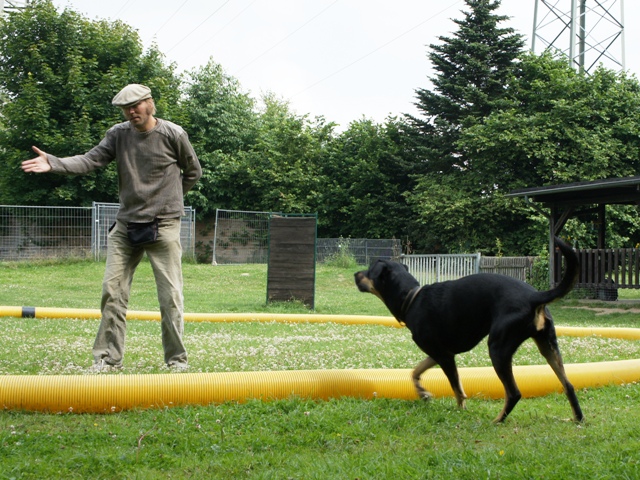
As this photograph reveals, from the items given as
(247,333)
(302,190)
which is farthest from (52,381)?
(302,190)

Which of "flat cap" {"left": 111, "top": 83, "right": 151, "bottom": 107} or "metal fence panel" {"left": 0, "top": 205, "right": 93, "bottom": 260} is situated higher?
"flat cap" {"left": 111, "top": 83, "right": 151, "bottom": 107}

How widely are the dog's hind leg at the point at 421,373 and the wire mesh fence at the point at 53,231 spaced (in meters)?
22.4

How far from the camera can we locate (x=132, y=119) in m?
5.79

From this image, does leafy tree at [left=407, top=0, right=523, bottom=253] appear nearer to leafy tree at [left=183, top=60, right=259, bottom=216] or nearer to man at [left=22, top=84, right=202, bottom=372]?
leafy tree at [left=183, top=60, right=259, bottom=216]

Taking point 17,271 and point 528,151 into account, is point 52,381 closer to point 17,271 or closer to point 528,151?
point 17,271

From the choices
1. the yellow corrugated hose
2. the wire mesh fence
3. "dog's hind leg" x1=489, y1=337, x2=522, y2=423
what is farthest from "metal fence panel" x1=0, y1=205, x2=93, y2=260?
"dog's hind leg" x1=489, y1=337, x2=522, y2=423

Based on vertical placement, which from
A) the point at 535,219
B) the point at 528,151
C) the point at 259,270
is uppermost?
the point at 528,151

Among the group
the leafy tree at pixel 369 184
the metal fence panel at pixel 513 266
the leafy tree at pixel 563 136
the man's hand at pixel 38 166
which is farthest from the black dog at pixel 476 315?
the leafy tree at pixel 369 184

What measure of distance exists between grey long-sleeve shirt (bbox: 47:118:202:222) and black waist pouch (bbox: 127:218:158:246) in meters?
0.05

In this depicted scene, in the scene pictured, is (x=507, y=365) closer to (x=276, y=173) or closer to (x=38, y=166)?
(x=38, y=166)

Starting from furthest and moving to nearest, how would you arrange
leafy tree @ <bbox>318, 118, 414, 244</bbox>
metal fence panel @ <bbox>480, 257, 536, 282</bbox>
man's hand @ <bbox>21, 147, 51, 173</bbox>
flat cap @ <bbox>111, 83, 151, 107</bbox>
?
1. leafy tree @ <bbox>318, 118, 414, 244</bbox>
2. metal fence panel @ <bbox>480, 257, 536, 282</bbox>
3. flat cap @ <bbox>111, 83, 151, 107</bbox>
4. man's hand @ <bbox>21, 147, 51, 173</bbox>

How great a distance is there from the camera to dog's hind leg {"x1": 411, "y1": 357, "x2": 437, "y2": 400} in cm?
484

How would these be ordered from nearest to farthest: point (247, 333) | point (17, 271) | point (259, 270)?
point (247, 333) < point (17, 271) < point (259, 270)

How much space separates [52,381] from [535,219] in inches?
1031
